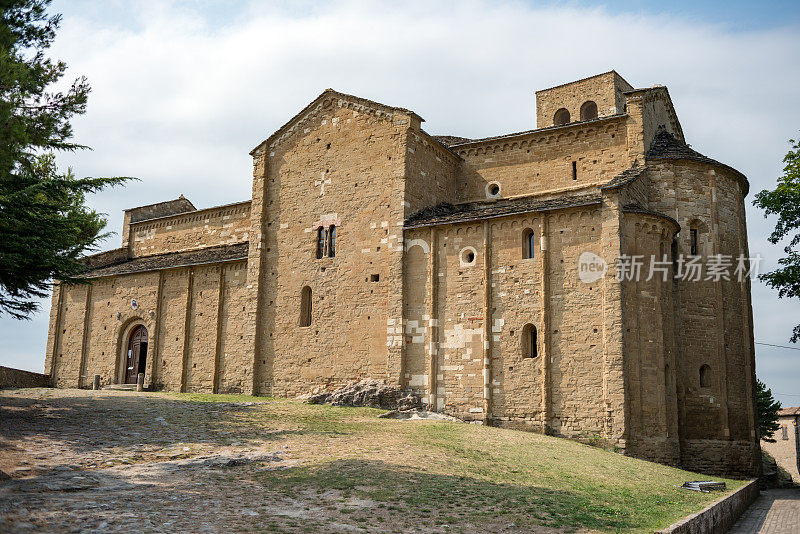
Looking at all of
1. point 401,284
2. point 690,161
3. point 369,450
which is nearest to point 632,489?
point 369,450

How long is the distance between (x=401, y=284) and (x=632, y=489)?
12.2 meters

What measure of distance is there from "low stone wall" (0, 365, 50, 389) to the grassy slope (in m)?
13.7

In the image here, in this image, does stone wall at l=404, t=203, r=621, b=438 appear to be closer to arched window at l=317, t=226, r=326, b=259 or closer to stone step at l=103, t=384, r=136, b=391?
arched window at l=317, t=226, r=326, b=259

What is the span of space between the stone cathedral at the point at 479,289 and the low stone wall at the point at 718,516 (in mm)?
2477

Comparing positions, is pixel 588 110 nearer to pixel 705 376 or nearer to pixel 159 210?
pixel 705 376

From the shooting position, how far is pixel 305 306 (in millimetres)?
28250

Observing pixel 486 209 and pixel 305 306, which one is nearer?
pixel 486 209

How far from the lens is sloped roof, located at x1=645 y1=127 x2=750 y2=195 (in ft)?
82.6

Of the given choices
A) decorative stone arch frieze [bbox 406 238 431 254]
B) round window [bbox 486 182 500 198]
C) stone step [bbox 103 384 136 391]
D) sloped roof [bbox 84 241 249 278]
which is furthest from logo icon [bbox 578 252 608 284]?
stone step [bbox 103 384 136 391]

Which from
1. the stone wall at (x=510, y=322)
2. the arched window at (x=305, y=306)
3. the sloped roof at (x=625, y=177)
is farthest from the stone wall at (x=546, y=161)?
the arched window at (x=305, y=306)

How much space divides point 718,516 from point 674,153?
579 inches

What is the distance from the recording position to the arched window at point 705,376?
24109 millimetres

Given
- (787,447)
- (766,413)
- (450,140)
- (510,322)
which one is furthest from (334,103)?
(787,447)

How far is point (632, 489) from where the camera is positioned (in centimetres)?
1552
